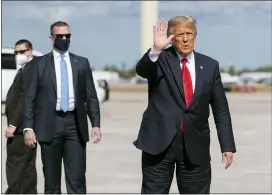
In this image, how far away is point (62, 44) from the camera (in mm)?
6312

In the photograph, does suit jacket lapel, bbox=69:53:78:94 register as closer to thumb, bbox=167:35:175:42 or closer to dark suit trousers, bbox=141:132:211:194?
dark suit trousers, bbox=141:132:211:194

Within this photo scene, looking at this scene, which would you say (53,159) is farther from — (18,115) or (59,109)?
(18,115)

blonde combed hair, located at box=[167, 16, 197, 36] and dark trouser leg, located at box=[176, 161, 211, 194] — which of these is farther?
dark trouser leg, located at box=[176, 161, 211, 194]

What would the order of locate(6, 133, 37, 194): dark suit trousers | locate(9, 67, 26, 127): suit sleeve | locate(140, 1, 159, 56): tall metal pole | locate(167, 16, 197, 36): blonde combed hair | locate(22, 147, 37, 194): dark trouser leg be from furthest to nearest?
locate(140, 1, 159, 56): tall metal pole, locate(22, 147, 37, 194): dark trouser leg, locate(6, 133, 37, 194): dark suit trousers, locate(9, 67, 26, 127): suit sleeve, locate(167, 16, 197, 36): blonde combed hair

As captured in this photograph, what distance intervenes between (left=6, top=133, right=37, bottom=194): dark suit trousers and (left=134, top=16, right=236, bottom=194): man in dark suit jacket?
2.58 metres

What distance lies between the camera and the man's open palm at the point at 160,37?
4.68m

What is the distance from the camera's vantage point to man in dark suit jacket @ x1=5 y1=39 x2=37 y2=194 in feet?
23.6

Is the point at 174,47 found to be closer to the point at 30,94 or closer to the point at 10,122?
the point at 30,94

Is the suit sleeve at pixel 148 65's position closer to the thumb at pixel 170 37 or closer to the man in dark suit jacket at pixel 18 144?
the thumb at pixel 170 37

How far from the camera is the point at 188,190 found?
5.09 m

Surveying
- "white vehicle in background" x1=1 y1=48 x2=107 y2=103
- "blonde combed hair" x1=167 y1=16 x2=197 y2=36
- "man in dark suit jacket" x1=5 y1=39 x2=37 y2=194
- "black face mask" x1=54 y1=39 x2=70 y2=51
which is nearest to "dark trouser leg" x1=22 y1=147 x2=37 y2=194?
"man in dark suit jacket" x1=5 y1=39 x2=37 y2=194

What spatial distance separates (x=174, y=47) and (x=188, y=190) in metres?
1.01

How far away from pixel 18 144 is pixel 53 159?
1.11m

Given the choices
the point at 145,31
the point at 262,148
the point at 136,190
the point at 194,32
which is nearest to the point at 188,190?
the point at 194,32
